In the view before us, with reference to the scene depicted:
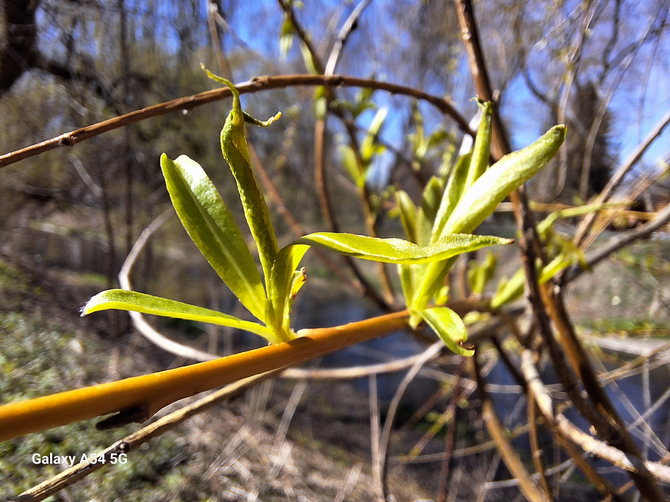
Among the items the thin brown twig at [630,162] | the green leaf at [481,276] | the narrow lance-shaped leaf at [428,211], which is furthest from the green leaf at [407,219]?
the thin brown twig at [630,162]

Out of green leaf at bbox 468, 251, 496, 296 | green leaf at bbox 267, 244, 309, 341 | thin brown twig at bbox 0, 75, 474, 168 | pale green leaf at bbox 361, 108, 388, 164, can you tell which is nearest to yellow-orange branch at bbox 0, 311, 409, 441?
green leaf at bbox 267, 244, 309, 341

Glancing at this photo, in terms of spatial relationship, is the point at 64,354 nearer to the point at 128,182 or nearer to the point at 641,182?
the point at 128,182

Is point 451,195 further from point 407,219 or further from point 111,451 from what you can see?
point 111,451

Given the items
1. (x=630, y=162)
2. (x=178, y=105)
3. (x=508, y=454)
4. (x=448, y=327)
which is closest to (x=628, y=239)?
(x=630, y=162)

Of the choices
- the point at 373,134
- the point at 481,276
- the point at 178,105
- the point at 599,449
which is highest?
the point at 373,134

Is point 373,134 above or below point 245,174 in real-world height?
above

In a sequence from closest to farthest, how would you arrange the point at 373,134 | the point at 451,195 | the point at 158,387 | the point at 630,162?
the point at 158,387
the point at 451,195
the point at 630,162
the point at 373,134

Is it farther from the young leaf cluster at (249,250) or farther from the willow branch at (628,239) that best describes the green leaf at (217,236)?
the willow branch at (628,239)
